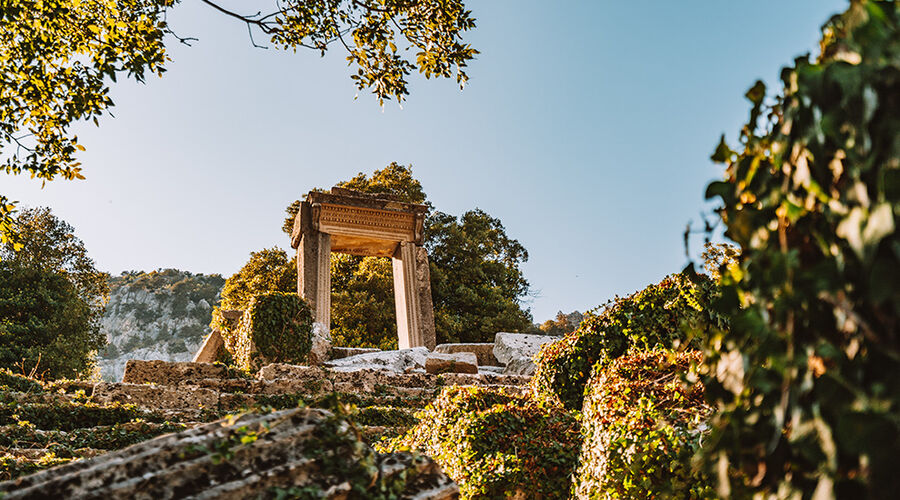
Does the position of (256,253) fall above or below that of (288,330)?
above

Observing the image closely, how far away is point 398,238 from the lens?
14.0 meters

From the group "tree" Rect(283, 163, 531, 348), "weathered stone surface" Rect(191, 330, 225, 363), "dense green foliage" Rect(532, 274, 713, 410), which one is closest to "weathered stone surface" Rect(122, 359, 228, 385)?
"dense green foliage" Rect(532, 274, 713, 410)

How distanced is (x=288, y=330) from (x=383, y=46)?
4.70 meters

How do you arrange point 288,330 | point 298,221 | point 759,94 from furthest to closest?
1. point 298,221
2. point 288,330
3. point 759,94

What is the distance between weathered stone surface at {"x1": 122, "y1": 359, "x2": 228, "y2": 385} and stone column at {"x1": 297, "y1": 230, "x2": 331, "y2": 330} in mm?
5217

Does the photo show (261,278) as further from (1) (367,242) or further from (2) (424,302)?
(2) (424,302)

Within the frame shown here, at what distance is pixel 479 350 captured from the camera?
1321cm

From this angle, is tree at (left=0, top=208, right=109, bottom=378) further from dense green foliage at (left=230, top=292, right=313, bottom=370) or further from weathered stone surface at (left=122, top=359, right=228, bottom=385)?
weathered stone surface at (left=122, top=359, right=228, bottom=385)

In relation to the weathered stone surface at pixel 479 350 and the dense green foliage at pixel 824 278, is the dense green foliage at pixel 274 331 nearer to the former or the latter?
the weathered stone surface at pixel 479 350

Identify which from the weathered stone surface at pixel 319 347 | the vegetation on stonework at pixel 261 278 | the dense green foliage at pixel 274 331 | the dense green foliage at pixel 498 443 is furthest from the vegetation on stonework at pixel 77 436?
the vegetation on stonework at pixel 261 278

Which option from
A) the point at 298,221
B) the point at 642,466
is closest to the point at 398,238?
the point at 298,221

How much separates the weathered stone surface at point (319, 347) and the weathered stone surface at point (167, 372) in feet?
8.69

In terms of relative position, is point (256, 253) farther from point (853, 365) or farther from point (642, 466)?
point (853, 365)

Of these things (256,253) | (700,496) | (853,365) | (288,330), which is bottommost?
(700,496)
